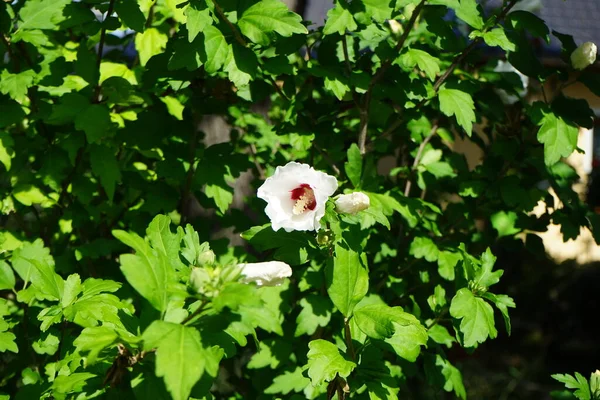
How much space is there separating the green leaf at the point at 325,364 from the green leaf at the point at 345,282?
98mm

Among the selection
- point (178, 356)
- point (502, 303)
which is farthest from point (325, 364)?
point (502, 303)

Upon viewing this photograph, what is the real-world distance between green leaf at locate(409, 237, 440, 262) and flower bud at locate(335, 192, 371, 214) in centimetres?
65

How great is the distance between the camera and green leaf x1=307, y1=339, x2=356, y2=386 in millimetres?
1354

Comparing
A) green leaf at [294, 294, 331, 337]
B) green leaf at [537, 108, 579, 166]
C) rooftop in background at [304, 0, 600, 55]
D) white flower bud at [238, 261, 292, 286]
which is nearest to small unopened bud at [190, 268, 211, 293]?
white flower bud at [238, 261, 292, 286]

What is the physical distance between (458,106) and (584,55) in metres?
0.47

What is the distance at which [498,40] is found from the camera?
182 centimetres

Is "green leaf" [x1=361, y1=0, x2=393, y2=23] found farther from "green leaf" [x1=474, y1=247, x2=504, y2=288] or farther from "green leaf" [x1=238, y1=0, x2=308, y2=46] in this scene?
"green leaf" [x1=474, y1=247, x2=504, y2=288]

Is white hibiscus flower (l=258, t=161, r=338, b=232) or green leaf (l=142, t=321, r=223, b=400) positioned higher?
green leaf (l=142, t=321, r=223, b=400)

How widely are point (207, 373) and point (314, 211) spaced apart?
1.48 ft

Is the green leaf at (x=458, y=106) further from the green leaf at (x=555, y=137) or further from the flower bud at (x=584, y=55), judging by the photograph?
the flower bud at (x=584, y=55)

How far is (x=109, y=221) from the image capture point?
2.38 meters

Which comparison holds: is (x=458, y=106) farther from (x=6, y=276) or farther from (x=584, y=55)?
(x=6, y=276)

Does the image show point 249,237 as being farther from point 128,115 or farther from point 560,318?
point 560,318

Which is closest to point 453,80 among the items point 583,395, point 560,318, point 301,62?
point 301,62
